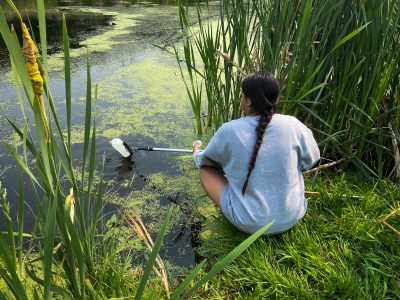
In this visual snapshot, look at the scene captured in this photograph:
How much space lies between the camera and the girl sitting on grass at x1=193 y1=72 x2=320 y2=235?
122 centimetres

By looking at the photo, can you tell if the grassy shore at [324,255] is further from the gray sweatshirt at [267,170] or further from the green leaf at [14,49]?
the green leaf at [14,49]

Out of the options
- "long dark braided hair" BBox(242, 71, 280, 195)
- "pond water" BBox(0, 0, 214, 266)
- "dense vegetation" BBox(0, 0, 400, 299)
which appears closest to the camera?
"dense vegetation" BBox(0, 0, 400, 299)

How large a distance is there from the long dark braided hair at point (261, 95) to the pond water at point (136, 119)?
0.55 meters

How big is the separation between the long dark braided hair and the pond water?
552 mm

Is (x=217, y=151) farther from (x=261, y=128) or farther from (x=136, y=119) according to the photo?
(x=136, y=119)

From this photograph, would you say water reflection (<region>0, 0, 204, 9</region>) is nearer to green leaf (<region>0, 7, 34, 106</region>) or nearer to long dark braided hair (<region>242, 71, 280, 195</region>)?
long dark braided hair (<region>242, 71, 280, 195</region>)

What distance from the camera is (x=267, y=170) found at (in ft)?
4.08

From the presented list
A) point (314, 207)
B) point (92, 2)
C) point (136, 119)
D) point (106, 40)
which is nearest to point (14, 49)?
point (314, 207)

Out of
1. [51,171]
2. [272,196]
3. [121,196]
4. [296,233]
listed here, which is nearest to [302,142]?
[272,196]

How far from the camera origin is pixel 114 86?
10.8ft

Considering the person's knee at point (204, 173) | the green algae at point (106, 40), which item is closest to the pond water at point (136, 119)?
the green algae at point (106, 40)

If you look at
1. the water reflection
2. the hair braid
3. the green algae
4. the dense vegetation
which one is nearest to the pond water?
the green algae

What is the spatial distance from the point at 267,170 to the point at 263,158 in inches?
1.7

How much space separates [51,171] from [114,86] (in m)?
2.73
